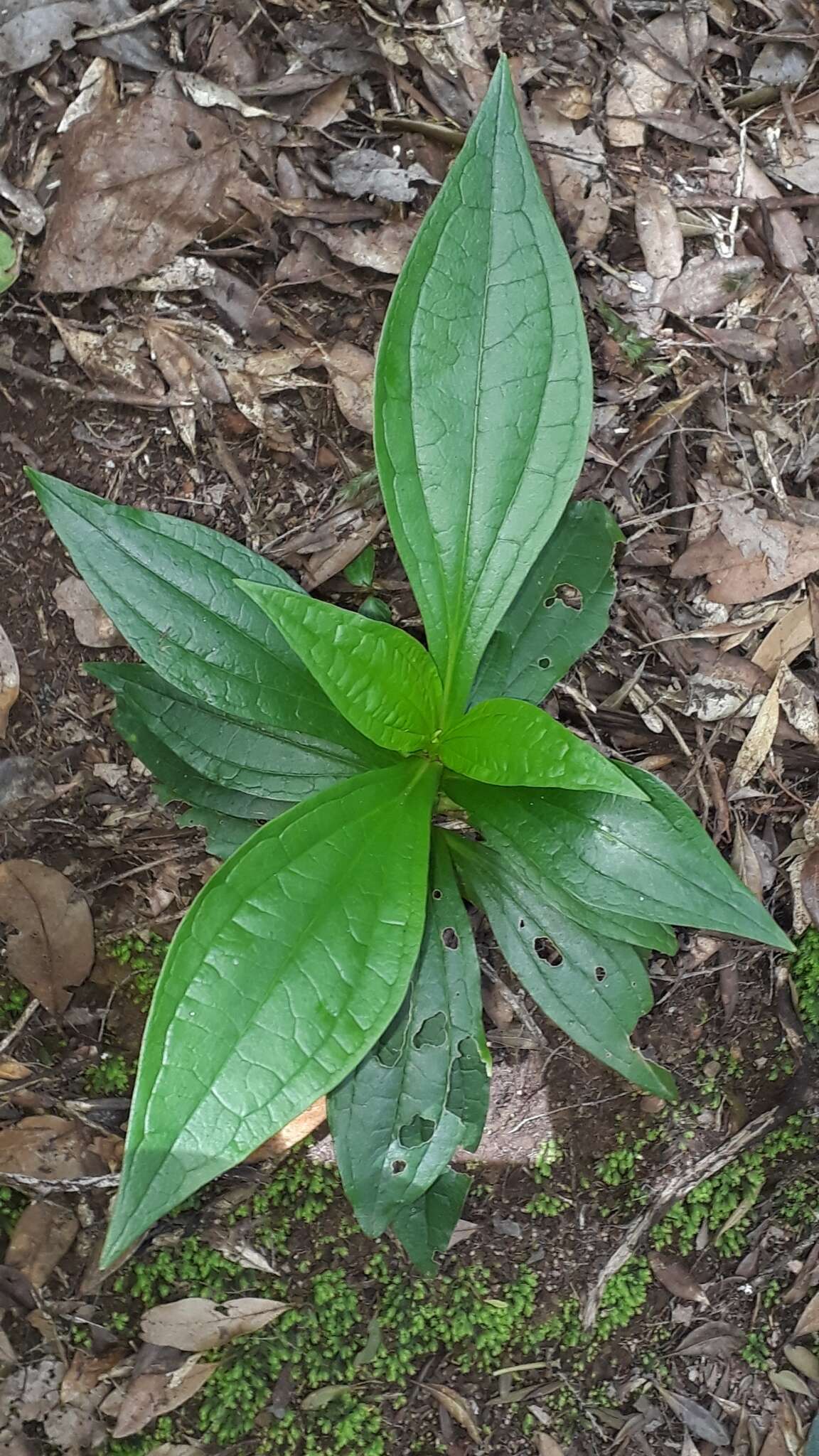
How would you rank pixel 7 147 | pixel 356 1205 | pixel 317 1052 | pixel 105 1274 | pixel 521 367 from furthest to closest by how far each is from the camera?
pixel 105 1274, pixel 7 147, pixel 356 1205, pixel 521 367, pixel 317 1052

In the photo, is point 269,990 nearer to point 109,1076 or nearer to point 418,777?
point 418,777

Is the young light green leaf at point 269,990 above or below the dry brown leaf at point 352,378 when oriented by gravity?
below

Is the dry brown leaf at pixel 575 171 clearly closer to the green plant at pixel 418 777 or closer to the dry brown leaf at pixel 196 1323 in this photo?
the green plant at pixel 418 777

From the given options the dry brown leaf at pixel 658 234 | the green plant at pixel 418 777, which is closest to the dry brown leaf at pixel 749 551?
the green plant at pixel 418 777

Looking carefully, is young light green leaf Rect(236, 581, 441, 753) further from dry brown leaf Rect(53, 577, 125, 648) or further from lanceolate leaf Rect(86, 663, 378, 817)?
dry brown leaf Rect(53, 577, 125, 648)

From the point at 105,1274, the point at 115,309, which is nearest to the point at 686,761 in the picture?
the point at 115,309

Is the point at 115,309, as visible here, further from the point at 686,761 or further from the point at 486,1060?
the point at 486,1060
